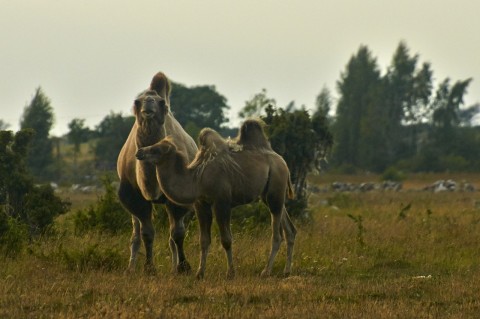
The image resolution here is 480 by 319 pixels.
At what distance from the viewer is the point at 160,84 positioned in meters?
12.7

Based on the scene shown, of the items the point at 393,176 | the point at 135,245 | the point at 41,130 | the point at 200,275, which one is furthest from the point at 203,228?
the point at 41,130

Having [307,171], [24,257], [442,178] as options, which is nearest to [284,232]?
[24,257]

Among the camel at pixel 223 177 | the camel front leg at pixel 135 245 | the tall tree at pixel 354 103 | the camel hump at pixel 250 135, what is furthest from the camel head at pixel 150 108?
the tall tree at pixel 354 103

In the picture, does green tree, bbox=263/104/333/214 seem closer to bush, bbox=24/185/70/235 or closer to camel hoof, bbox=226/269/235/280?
bush, bbox=24/185/70/235

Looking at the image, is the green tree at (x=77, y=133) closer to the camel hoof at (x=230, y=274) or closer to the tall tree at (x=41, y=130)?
the tall tree at (x=41, y=130)

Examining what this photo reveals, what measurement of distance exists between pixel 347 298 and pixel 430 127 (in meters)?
85.6

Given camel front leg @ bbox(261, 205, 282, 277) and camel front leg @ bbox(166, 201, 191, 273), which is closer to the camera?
camel front leg @ bbox(166, 201, 191, 273)

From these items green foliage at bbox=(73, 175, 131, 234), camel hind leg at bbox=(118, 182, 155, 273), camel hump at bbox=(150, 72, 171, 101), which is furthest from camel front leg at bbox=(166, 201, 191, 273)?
green foliage at bbox=(73, 175, 131, 234)

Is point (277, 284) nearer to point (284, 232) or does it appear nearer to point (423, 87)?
→ point (284, 232)

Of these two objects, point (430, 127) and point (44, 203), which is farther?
point (430, 127)

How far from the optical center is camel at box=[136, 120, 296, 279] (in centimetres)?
1078

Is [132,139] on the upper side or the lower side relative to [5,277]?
upper

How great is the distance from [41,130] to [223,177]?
68606 mm

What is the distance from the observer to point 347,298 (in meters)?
9.77
